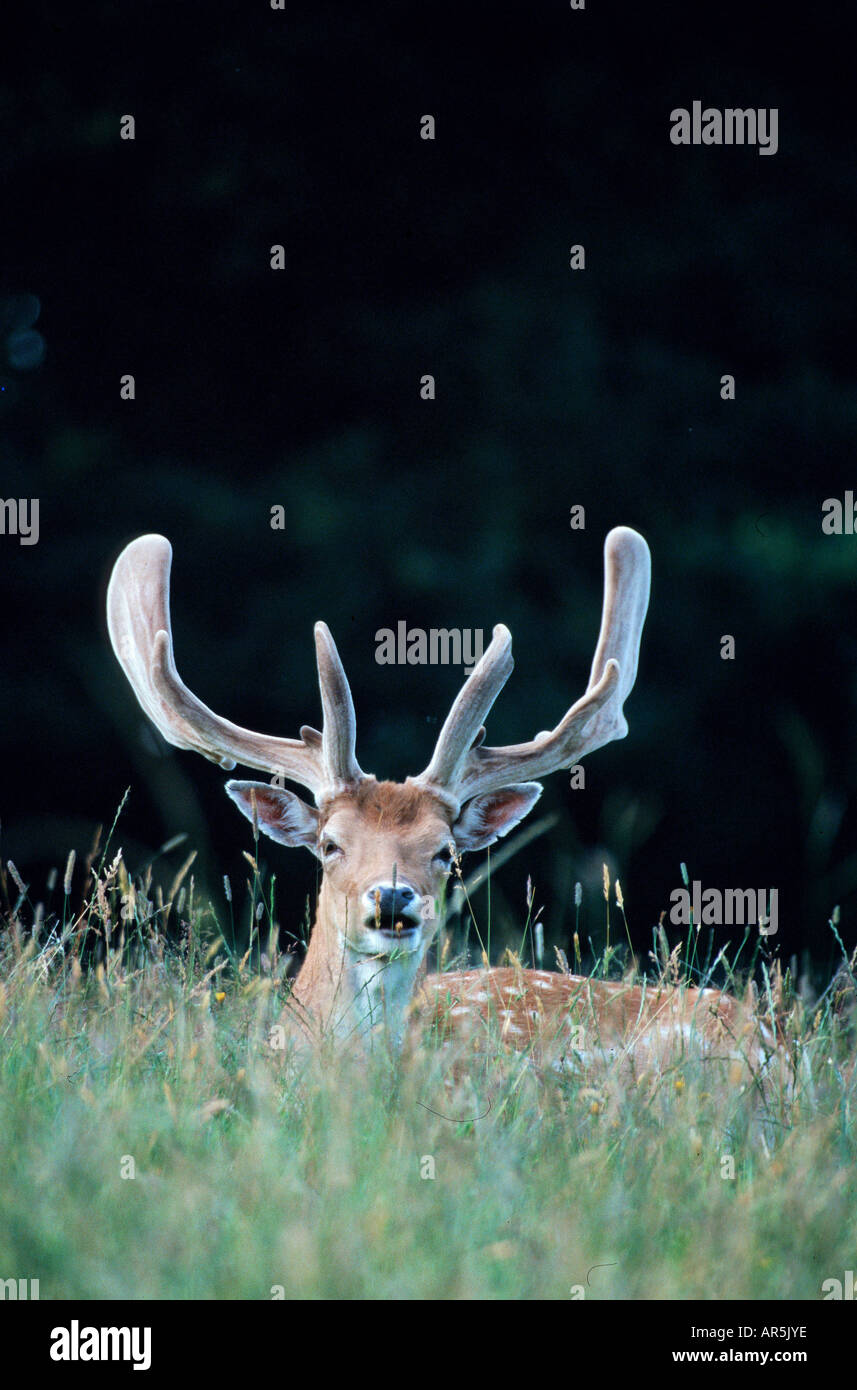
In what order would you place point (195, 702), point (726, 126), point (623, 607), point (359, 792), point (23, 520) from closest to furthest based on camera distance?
point (359, 792) < point (195, 702) < point (623, 607) < point (23, 520) < point (726, 126)

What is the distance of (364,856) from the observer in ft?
14.3

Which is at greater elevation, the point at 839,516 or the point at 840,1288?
the point at 839,516

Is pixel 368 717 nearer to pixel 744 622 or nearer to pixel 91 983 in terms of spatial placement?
pixel 744 622

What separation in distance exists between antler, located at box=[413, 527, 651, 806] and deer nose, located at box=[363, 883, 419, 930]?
52cm

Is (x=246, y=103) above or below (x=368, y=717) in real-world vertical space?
above

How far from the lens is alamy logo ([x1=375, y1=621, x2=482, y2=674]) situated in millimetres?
8086

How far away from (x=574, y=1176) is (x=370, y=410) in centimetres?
628

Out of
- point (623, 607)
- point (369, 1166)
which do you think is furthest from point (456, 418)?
point (369, 1166)

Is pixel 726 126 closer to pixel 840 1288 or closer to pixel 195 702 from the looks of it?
pixel 195 702

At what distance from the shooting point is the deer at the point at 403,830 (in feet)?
13.5

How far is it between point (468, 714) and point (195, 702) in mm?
757
